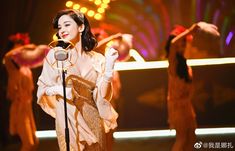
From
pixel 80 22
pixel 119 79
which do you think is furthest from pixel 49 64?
pixel 119 79

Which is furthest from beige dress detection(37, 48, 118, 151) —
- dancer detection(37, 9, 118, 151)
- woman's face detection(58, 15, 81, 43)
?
woman's face detection(58, 15, 81, 43)

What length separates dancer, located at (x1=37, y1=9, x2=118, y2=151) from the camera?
81.5 inches

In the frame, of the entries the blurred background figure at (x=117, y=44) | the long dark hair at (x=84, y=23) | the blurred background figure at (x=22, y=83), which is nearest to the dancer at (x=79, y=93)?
the long dark hair at (x=84, y=23)

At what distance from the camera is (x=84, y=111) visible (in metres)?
2.09

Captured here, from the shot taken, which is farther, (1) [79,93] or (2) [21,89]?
(2) [21,89]

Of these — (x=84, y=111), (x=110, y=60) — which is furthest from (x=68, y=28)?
Result: (x=84, y=111)

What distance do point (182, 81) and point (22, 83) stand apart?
1476mm

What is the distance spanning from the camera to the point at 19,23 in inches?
157

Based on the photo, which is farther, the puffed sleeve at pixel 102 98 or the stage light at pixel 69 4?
the stage light at pixel 69 4

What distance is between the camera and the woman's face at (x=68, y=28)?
2.15 m

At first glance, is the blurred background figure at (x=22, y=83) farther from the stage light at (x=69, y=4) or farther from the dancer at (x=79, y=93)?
the dancer at (x=79, y=93)

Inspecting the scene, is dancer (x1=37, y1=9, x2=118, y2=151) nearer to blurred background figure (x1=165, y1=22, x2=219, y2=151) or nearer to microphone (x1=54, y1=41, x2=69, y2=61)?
microphone (x1=54, y1=41, x2=69, y2=61)

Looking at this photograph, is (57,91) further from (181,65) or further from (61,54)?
(181,65)

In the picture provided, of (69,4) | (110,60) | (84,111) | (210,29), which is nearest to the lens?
(110,60)
